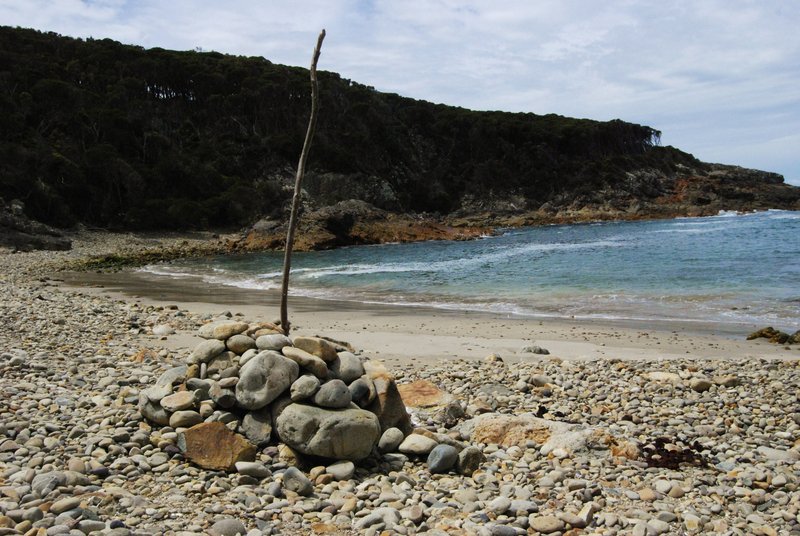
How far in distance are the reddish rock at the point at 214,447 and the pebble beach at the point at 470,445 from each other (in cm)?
12

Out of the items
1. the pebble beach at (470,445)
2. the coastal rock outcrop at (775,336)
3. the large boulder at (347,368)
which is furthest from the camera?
the coastal rock outcrop at (775,336)

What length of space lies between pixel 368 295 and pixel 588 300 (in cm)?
746

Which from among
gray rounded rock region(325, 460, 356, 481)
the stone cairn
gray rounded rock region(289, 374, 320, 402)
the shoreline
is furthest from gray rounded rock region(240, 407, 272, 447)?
the shoreline

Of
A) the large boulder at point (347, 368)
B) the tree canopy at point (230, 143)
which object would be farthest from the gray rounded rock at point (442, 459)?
the tree canopy at point (230, 143)

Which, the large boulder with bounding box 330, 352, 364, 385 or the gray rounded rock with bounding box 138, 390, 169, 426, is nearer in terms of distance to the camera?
the gray rounded rock with bounding box 138, 390, 169, 426

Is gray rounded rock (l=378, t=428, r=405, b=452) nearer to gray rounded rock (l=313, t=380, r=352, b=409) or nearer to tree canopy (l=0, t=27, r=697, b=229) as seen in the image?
gray rounded rock (l=313, t=380, r=352, b=409)

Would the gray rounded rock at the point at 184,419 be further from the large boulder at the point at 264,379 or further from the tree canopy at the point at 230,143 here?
the tree canopy at the point at 230,143

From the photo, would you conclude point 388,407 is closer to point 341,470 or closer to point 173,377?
point 341,470

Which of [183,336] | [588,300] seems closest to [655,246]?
[588,300]

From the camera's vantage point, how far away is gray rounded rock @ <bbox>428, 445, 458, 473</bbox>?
17.9ft

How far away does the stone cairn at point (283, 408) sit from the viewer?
5340 mm

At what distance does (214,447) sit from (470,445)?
8.30 feet

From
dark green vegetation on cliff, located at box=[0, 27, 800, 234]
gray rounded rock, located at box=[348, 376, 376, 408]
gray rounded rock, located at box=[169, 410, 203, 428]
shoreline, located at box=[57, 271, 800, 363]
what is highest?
dark green vegetation on cliff, located at box=[0, 27, 800, 234]

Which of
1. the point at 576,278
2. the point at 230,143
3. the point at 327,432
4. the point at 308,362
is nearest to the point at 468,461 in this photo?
the point at 327,432
